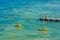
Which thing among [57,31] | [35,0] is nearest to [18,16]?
[57,31]

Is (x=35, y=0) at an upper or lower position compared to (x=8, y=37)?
upper

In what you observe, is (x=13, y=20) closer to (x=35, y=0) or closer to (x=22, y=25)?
(x=22, y=25)

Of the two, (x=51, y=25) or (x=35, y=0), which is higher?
(x=35, y=0)

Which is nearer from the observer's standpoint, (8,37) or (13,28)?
(8,37)

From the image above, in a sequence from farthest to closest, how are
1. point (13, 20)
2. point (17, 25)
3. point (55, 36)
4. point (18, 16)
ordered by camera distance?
point (18, 16), point (13, 20), point (17, 25), point (55, 36)

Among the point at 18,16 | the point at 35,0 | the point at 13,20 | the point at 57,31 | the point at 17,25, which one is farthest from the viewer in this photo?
the point at 35,0

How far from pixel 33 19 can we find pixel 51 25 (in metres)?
3.49

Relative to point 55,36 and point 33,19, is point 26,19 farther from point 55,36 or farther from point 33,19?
point 55,36

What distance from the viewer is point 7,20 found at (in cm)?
2634

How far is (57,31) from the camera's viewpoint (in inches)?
846

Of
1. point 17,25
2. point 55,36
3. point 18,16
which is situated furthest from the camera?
point 18,16

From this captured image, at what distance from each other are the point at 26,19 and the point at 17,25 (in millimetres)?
3350

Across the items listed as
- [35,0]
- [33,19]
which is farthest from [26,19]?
[35,0]

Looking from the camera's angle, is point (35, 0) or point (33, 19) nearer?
point (33, 19)
